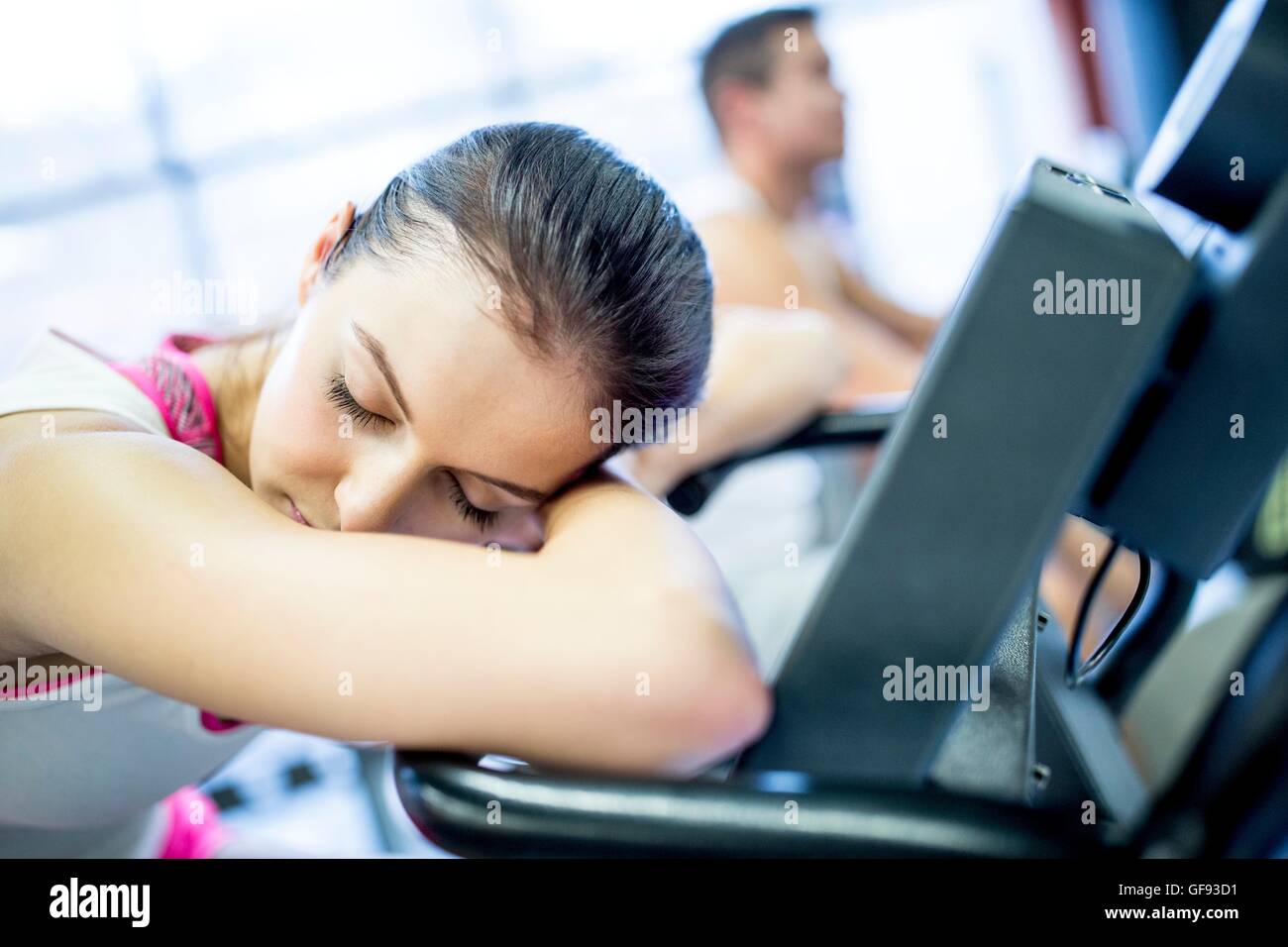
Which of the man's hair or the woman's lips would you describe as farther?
the man's hair

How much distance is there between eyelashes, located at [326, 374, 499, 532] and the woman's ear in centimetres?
14

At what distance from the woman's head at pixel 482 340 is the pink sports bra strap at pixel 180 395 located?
7cm

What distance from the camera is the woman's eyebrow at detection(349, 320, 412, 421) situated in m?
0.63

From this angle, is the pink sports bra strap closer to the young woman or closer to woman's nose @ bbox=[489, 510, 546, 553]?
the young woman

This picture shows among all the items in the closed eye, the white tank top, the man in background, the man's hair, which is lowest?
the white tank top

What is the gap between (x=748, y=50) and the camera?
2.13m

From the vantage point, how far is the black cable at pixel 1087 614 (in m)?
0.83

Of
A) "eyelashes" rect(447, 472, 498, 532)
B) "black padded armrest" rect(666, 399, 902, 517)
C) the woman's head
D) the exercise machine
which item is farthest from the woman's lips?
"black padded armrest" rect(666, 399, 902, 517)

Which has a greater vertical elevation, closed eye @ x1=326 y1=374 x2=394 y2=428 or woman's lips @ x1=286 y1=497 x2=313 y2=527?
closed eye @ x1=326 y1=374 x2=394 y2=428

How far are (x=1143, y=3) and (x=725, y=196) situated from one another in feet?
8.37

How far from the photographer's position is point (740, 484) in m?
1.45

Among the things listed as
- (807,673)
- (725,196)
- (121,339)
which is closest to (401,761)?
(807,673)

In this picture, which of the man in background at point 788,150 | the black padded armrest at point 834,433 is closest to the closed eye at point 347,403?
the black padded armrest at point 834,433
